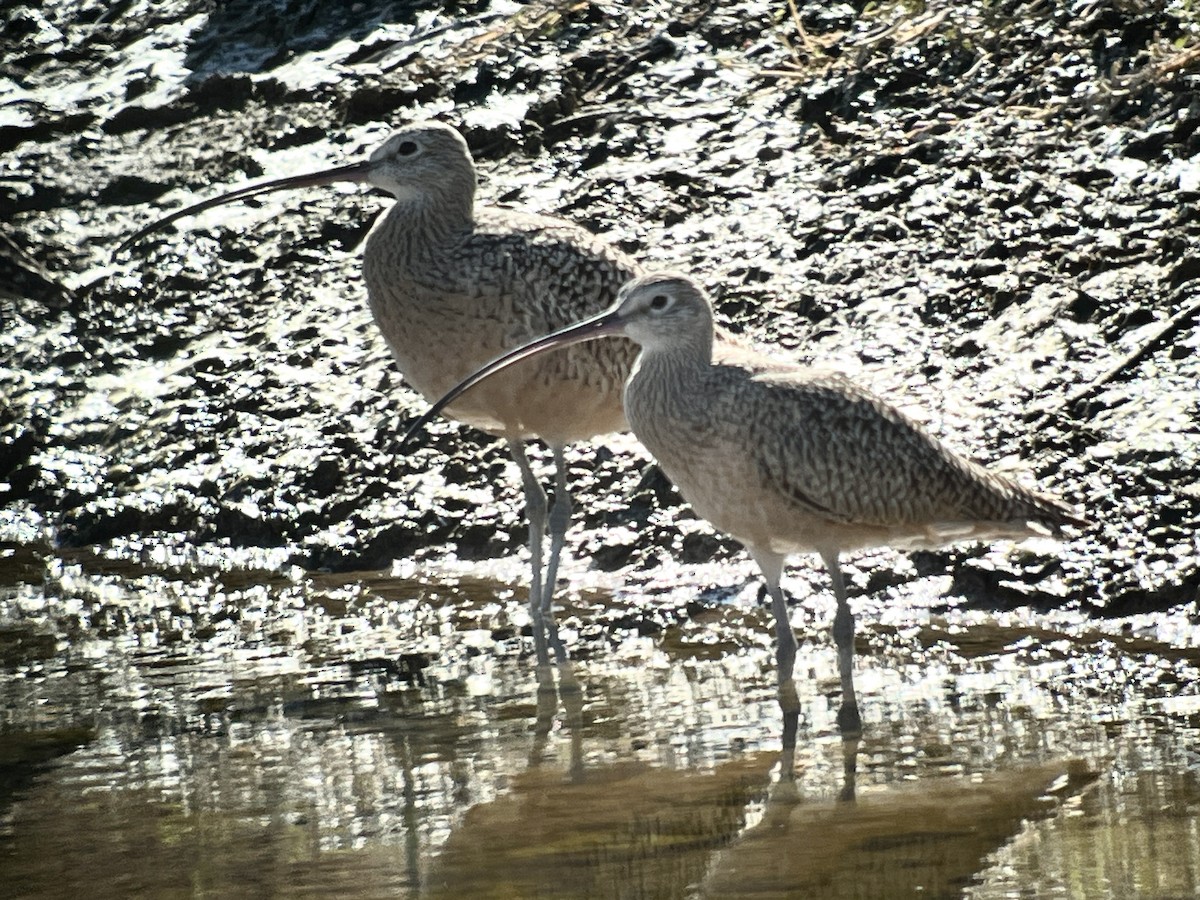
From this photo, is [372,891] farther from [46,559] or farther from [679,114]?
[679,114]

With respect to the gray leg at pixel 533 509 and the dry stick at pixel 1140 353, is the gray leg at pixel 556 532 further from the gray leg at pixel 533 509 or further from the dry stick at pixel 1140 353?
the dry stick at pixel 1140 353

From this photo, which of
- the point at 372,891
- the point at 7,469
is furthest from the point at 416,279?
the point at 372,891

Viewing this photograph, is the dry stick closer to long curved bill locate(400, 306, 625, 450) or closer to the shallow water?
the shallow water

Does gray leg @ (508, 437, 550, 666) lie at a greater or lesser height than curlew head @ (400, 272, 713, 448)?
lesser

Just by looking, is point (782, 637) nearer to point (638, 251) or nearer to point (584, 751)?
point (584, 751)

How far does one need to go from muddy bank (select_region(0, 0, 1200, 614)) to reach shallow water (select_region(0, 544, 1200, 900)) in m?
0.52

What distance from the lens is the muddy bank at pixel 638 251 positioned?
23.9ft

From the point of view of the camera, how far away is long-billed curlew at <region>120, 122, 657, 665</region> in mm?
7168

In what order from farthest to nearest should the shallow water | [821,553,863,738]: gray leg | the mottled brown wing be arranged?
the mottled brown wing < [821,553,863,738]: gray leg < the shallow water

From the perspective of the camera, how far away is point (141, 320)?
31.6 ft

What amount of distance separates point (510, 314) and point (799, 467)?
1.81 metres

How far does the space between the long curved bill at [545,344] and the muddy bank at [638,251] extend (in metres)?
1.09

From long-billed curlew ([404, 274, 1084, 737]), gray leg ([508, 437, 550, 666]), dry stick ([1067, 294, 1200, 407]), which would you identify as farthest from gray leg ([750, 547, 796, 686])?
dry stick ([1067, 294, 1200, 407])

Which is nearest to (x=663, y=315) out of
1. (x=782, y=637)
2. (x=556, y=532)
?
(x=782, y=637)
